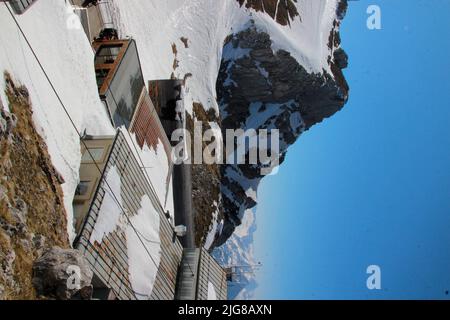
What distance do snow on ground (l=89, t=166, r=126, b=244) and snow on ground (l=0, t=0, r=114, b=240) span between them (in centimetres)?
137

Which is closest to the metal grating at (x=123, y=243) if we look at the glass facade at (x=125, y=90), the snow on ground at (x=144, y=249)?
the snow on ground at (x=144, y=249)

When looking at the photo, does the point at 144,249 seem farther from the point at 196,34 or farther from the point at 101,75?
the point at 196,34

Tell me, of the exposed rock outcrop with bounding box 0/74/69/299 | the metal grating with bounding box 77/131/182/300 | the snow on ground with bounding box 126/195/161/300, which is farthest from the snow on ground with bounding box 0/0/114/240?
the snow on ground with bounding box 126/195/161/300

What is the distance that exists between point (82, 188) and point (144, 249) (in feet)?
17.3

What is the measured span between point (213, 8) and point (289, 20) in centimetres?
2249

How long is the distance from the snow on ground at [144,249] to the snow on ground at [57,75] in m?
4.09

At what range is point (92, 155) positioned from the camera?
18875 mm

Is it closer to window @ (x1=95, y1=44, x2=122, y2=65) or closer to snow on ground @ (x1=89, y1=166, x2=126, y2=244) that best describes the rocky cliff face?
window @ (x1=95, y1=44, x2=122, y2=65)

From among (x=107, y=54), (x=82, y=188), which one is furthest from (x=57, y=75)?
(x=107, y=54)

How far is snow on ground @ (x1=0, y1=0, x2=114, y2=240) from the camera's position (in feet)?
48.4

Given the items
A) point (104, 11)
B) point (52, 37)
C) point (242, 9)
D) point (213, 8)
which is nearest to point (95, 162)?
point (52, 37)

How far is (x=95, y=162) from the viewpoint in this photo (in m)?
18.6

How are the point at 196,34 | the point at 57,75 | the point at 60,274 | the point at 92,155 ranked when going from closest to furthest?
the point at 60,274 → the point at 57,75 → the point at 92,155 → the point at 196,34
